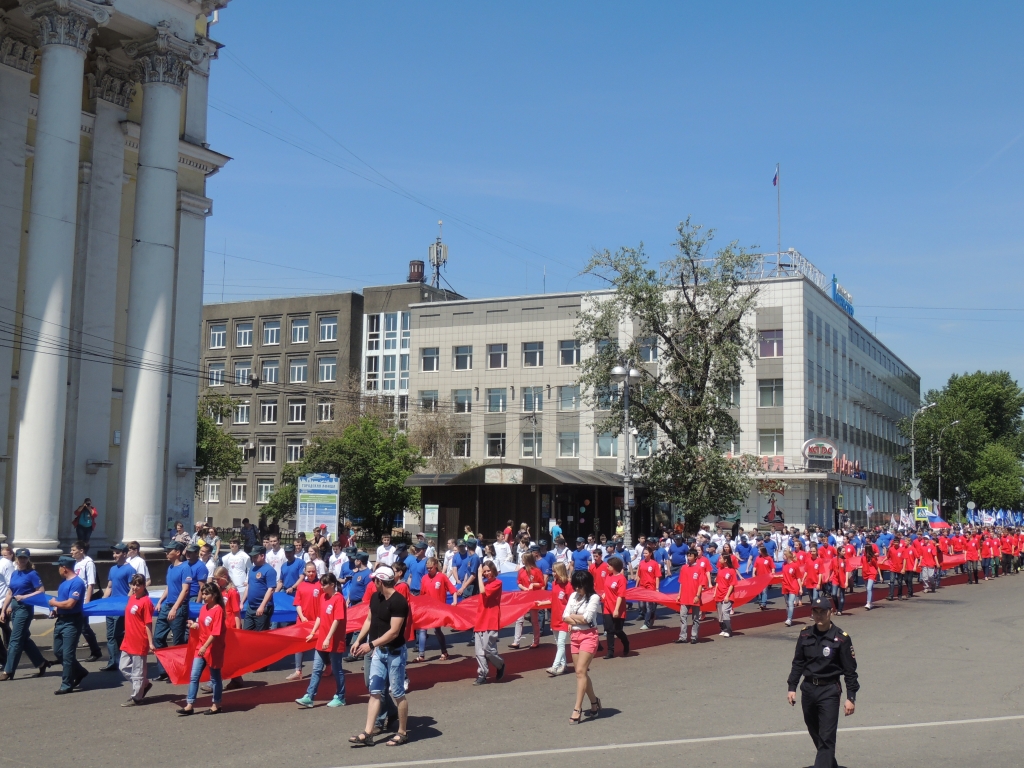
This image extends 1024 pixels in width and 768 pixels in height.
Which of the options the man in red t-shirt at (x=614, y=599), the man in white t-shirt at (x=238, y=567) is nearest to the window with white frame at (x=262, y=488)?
the man in white t-shirt at (x=238, y=567)

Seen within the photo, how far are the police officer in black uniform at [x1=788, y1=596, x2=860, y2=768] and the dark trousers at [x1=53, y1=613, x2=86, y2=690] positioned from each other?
29.8 ft

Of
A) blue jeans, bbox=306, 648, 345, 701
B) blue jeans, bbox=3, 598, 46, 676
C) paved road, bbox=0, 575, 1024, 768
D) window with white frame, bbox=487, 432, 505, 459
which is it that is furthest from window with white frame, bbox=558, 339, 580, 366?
blue jeans, bbox=306, 648, 345, 701

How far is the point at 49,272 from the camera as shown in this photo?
2441 cm

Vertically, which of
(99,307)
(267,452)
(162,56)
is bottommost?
(267,452)

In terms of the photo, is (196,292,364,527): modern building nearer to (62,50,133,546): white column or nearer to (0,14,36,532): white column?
(62,50,133,546): white column

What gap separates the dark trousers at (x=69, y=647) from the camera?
1285cm

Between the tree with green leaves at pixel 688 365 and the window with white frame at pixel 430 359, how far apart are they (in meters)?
29.9

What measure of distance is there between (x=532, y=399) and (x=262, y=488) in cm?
2391

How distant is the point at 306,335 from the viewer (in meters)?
76.9

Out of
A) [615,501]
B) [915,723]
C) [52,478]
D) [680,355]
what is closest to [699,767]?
[915,723]

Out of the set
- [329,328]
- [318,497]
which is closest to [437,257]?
[329,328]

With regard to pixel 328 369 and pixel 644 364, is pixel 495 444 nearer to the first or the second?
pixel 644 364

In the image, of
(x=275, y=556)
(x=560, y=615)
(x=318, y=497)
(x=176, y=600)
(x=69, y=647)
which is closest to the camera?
(x=69, y=647)

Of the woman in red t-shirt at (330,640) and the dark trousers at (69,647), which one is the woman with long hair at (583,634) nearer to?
the woman in red t-shirt at (330,640)
